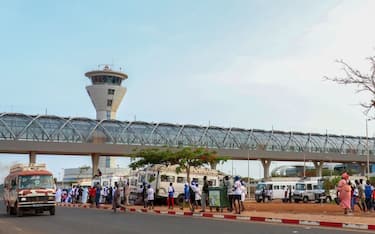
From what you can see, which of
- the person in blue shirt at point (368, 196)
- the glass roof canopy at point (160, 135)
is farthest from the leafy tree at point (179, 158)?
the glass roof canopy at point (160, 135)

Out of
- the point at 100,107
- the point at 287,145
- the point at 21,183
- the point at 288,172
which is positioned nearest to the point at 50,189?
the point at 21,183

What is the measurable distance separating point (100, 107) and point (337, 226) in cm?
11609

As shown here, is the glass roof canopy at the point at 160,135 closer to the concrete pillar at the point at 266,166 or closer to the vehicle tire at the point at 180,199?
the concrete pillar at the point at 266,166

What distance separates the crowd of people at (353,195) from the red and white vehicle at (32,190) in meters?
13.7

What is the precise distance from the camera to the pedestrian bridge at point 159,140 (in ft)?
241

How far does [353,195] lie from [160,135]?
53706 millimetres

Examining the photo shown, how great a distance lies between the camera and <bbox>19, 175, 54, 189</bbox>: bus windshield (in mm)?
26547

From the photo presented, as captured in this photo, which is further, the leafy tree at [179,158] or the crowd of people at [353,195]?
the leafy tree at [179,158]

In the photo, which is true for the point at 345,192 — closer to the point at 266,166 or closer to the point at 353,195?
the point at 353,195

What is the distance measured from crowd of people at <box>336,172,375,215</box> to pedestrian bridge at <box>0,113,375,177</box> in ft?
150

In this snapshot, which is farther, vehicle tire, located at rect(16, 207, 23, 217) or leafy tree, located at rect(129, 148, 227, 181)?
leafy tree, located at rect(129, 148, 227, 181)

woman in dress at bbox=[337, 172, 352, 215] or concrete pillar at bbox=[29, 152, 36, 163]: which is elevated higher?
concrete pillar at bbox=[29, 152, 36, 163]

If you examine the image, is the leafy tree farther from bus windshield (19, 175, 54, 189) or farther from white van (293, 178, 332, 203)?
bus windshield (19, 175, 54, 189)

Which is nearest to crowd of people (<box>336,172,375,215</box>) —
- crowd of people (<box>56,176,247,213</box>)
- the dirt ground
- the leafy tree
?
the dirt ground
